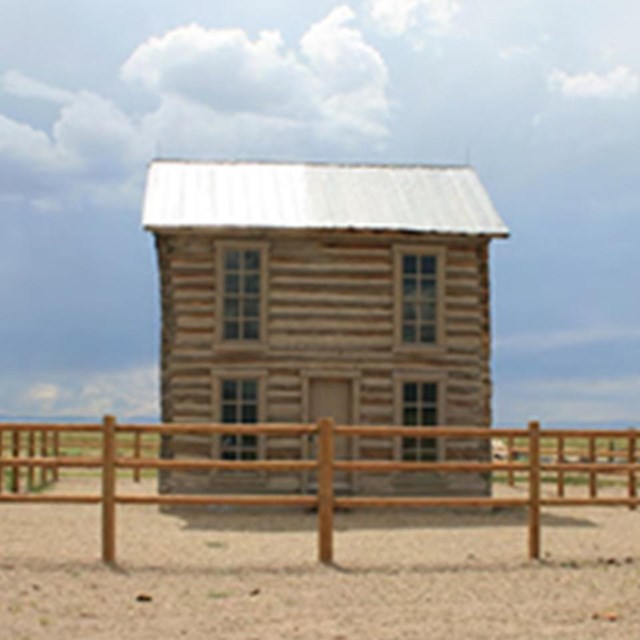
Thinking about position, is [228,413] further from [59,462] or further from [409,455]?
[59,462]

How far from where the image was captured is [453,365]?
65.7 feet

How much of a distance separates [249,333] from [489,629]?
11.5 m

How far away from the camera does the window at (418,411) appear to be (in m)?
19.8

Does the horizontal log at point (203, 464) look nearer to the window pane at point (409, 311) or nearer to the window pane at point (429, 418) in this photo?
the window pane at point (429, 418)

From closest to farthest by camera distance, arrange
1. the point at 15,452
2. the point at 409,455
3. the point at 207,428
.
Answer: the point at 207,428 < the point at 409,455 < the point at 15,452

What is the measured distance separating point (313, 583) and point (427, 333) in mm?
9786

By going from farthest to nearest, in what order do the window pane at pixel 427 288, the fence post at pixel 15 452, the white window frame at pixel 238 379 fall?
the fence post at pixel 15 452, the window pane at pixel 427 288, the white window frame at pixel 238 379

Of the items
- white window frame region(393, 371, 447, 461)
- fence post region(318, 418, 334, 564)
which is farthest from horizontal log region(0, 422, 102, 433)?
white window frame region(393, 371, 447, 461)

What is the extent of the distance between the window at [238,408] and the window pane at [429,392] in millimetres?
3200

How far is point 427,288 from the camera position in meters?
20.1

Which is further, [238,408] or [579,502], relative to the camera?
[238,408]

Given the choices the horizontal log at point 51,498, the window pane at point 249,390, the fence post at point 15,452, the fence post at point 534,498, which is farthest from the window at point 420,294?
the horizontal log at point 51,498

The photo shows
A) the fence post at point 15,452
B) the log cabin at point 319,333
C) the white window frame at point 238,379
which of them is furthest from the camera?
the fence post at point 15,452

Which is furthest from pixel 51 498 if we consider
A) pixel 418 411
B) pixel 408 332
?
pixel 408 332
